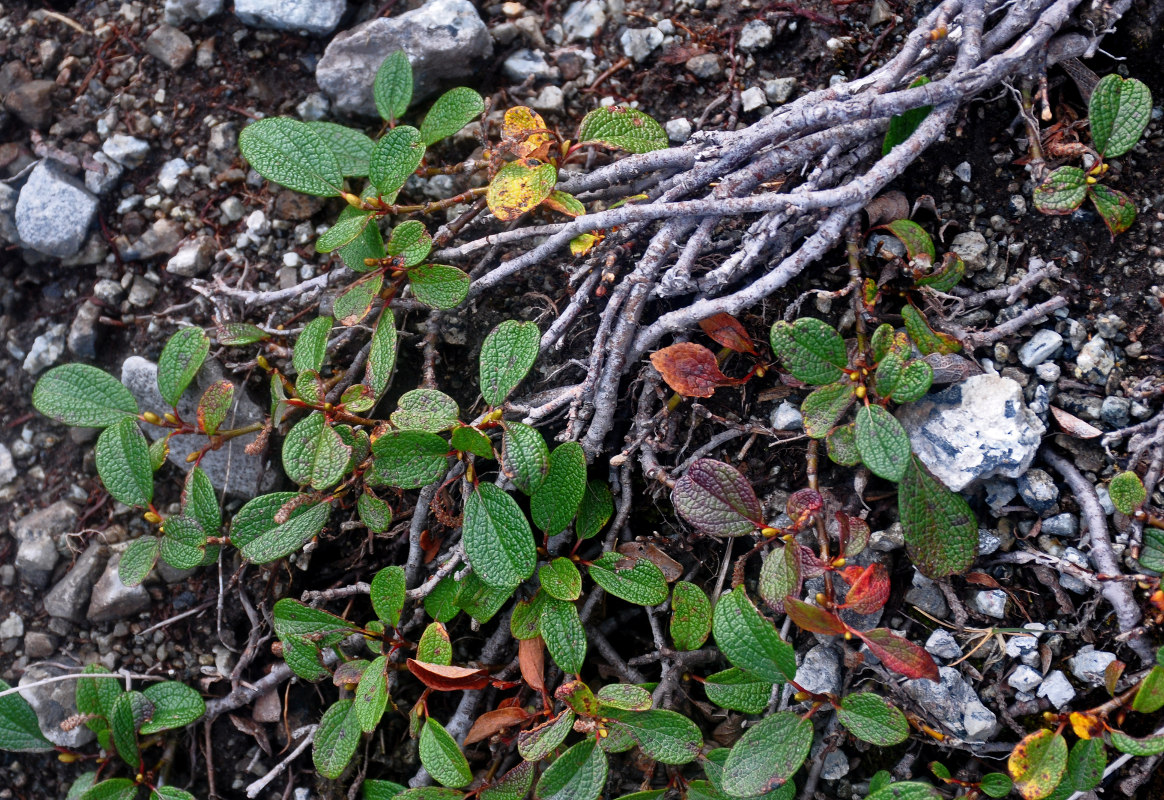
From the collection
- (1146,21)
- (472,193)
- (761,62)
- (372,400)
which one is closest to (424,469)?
(372,400)

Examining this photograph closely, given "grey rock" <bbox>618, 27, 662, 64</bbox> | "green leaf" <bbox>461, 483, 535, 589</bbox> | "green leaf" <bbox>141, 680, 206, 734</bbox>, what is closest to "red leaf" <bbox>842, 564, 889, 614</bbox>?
"green leaf" <bbox>461, 483, 535, 589</bbox>

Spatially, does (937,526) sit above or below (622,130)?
below

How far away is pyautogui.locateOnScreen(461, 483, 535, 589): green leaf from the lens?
5.16 feet

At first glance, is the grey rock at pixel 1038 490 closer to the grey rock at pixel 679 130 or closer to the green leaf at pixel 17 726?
the grey rock at pixel 679 130

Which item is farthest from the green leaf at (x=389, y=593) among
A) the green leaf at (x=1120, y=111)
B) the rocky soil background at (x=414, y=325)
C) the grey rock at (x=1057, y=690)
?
the green leaf at (x=1120, y=111)

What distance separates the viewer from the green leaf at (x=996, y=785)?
146 centimetres

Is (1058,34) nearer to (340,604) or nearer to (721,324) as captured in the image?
(721,324)

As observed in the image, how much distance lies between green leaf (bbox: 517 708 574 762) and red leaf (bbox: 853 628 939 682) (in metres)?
0.60

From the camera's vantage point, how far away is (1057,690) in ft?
4.95

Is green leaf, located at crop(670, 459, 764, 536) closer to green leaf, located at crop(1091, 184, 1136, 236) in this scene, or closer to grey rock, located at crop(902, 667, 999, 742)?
grey rock, located at crop(902, 667, 999, 742)

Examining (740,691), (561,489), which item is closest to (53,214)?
(561,489)

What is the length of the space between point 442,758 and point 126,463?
1.03 meters

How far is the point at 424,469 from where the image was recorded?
1.64 m

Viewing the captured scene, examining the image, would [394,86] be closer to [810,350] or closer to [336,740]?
[810,350]
